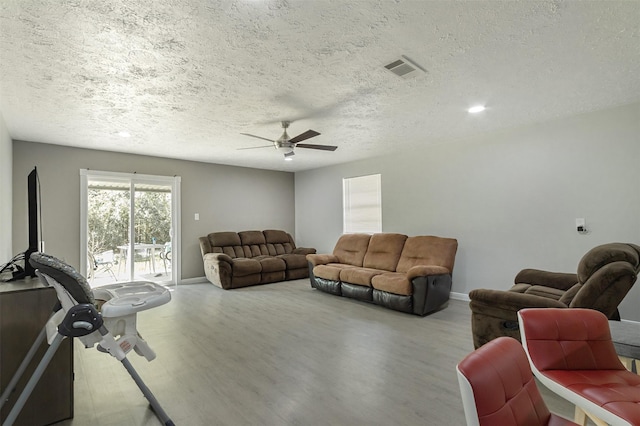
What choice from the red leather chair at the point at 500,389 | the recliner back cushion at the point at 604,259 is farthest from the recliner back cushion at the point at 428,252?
the red leather chair at the point at 500,389

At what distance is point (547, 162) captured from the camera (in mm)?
4031

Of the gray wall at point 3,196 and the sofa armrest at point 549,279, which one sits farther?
the gray wall at point 3,196

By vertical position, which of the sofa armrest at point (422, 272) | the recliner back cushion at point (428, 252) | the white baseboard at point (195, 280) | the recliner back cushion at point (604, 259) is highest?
the recliner back cushion at point (604, 259)

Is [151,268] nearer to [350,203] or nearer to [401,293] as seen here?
[350,203]

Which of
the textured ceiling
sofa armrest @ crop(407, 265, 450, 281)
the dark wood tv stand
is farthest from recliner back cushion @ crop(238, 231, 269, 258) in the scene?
the dark wood tv stand

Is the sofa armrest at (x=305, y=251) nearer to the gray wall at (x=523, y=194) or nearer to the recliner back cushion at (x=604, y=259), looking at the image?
the gray wall at (x=523, y=194)

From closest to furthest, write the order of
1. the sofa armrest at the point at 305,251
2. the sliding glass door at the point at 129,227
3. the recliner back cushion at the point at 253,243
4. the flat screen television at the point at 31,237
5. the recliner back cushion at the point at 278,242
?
the flat screen television at the point at 31,237
the sliding glass door at the point at 129,227
the recliner back cushion at the point at 253,243
the sofa armrest at the point at 305,251
the recliner back cushion at the point at 278,242

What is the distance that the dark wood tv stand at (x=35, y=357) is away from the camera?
187 centimetres

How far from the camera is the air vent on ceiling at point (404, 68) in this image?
8.11ft

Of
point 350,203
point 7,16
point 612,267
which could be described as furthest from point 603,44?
point 350,203

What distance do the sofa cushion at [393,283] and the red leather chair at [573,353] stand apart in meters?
2.37

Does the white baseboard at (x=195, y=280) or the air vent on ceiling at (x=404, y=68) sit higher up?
the air vent on ceiling at (x=404, y=68)

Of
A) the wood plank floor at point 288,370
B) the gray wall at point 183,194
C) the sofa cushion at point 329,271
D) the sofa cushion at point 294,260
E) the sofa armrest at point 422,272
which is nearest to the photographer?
the wood plank floor at point 288,370

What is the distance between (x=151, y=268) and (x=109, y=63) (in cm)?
470
